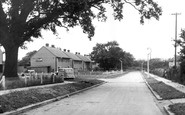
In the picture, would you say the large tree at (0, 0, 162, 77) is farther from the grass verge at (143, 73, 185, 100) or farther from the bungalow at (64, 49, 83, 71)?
the bungalow at (64, 49, 83, 71)

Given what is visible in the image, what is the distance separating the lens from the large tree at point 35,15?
24391 millimetres

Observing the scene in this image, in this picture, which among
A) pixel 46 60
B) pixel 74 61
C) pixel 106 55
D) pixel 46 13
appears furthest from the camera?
pixel 106 55

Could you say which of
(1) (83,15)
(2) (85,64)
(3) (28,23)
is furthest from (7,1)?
(2) (85,64)

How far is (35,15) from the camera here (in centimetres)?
2830

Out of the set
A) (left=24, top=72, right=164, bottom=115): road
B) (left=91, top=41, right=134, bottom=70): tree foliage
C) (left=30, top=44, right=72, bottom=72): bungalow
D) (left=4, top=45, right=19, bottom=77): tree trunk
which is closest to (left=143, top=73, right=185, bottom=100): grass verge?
(left=24, top=72, right=164, bottom=115): road

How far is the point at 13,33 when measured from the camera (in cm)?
2534

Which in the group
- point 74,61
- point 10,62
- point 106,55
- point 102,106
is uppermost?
point 106,55

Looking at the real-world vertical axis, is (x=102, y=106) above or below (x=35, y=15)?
below

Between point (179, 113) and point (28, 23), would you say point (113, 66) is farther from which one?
point (179, 113)

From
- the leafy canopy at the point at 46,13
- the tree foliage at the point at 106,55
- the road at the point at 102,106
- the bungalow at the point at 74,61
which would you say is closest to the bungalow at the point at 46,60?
the bungalow at the point at 74,61

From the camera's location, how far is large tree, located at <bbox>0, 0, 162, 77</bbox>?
80.0 ft

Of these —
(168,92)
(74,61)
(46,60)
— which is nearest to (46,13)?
(168,92)

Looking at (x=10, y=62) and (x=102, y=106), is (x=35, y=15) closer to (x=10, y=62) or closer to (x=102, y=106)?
(x=10, y=62)

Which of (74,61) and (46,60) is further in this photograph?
(74,61)
